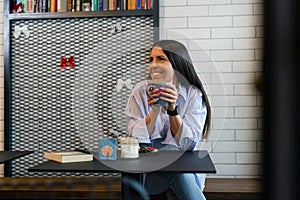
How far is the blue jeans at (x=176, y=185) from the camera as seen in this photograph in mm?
2363

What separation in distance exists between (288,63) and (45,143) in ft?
11.5

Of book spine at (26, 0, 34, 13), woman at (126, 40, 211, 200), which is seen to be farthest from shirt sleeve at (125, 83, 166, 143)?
book spine at (26, 0, 34, 13)

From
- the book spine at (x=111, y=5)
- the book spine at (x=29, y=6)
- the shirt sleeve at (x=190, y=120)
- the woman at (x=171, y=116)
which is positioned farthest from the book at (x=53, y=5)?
the shirt sleeve at (x=190, y=120)

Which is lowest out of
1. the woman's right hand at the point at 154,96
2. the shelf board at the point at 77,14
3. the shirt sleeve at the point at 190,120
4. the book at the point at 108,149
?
the book at the point at 108,149

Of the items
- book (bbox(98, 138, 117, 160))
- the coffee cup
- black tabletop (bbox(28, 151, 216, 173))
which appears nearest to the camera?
black tabletop (bbox(28, 151, 216, 173))

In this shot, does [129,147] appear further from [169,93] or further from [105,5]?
[105,5]

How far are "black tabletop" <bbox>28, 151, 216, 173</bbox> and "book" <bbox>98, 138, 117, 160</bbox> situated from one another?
0.03 metres

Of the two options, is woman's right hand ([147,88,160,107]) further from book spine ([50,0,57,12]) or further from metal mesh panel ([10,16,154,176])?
book spine ([50,0,57,12])

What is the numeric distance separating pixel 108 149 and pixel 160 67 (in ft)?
1.76

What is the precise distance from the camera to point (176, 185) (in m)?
2.39

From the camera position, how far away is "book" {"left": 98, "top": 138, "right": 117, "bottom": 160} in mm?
2164

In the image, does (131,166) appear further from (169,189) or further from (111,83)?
(111,83)

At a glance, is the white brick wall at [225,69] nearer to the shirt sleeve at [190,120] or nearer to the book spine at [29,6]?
the shirt sleeve at [190,120]

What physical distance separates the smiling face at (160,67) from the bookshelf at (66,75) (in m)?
0.98
